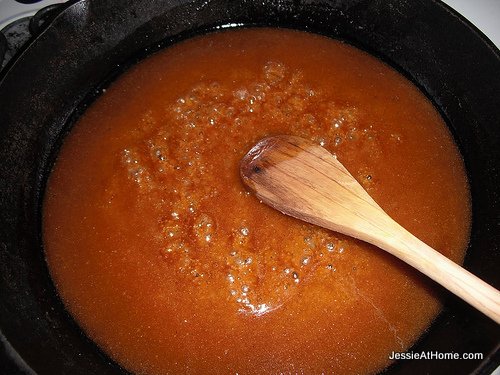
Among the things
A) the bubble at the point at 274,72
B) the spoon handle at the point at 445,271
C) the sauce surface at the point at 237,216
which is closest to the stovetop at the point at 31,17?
the sauce surface at the point at 237,216

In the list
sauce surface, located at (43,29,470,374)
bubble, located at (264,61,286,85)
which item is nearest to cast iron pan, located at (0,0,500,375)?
sauce surface, located at (43,29,470,374)

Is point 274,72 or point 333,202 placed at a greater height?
point 274,72

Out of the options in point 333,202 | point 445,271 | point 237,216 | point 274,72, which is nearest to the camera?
point 445,271

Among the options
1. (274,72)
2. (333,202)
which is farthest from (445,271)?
(274,72)

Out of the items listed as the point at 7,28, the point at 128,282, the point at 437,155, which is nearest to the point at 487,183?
the point at 437,155

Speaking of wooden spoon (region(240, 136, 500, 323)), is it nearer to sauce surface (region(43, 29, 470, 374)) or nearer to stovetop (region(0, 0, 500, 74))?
sauce surface (region(43, 29, 470, 374))

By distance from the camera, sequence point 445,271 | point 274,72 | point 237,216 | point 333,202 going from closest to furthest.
→ point 445,271
point 333,202
point 237,216
point 274,72

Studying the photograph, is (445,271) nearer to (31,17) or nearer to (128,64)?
(128,64)

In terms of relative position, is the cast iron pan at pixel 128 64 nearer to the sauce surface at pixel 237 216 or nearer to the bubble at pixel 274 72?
the sauce surface at pixel 237 216
